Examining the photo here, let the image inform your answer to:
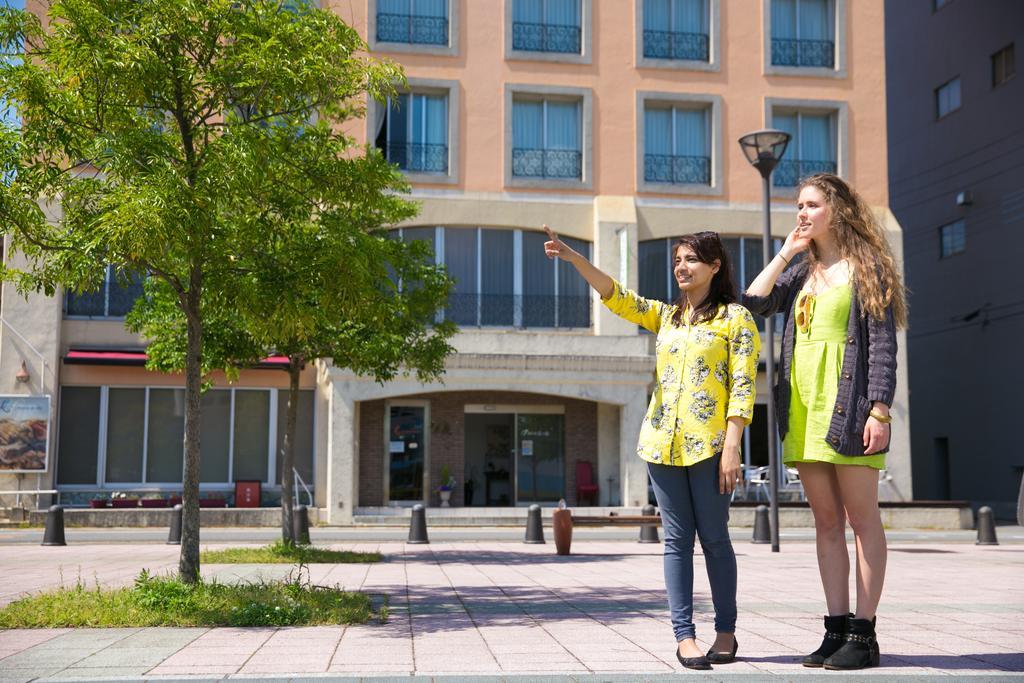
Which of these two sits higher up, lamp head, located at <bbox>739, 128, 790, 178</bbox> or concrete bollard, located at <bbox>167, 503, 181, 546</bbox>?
lamp head, located at <bbox>739, 128, 790, 178</bbox>

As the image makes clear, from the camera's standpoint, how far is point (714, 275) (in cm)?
570

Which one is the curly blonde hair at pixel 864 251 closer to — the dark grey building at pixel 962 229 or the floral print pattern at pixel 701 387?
the floral print pattern at pixel 701 387

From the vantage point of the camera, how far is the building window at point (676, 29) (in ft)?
93.1

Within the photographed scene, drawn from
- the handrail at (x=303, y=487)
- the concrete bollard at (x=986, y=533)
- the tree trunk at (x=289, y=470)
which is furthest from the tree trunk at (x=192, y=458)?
the handrail at (x=303, y=487)

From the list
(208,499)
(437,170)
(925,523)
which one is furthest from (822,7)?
(208,499)

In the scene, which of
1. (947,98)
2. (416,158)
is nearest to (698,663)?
(416,158)

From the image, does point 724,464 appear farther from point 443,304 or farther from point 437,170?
point 437,170

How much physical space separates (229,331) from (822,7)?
835 inches

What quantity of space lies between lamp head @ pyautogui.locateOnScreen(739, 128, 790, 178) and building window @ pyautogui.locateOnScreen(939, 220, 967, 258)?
1814 cm

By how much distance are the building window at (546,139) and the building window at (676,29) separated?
268 centimetres

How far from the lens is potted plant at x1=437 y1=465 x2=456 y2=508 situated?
26.7 metres

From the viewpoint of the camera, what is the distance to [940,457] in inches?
1352

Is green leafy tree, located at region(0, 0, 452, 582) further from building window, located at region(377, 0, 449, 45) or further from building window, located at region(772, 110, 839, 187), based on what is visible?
building window, located at region(772, 110, 839, 187)

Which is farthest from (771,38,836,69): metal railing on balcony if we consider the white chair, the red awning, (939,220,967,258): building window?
the red awning
